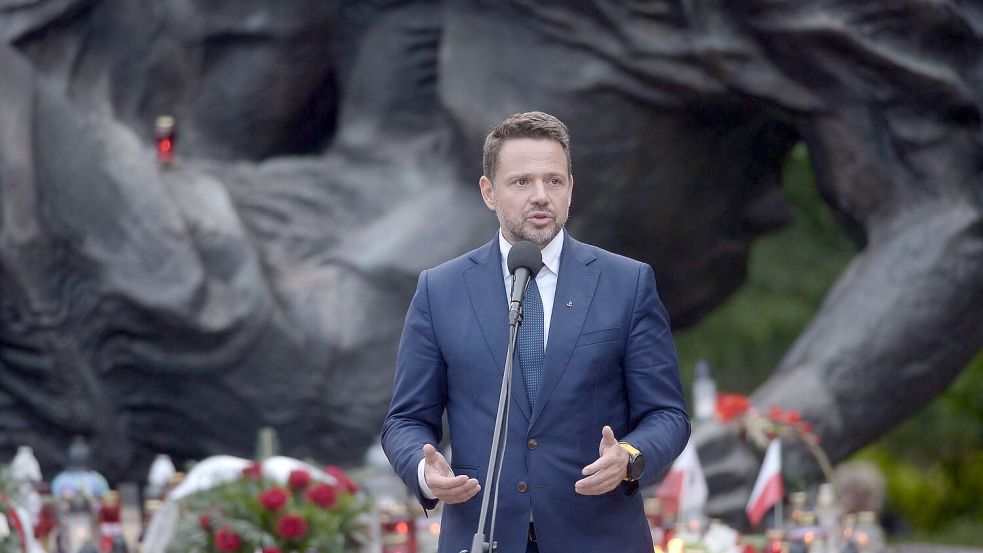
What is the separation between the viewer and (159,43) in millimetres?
6801

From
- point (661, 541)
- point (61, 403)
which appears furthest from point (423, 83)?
point (661, 541)

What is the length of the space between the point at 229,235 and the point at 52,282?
1.90ft

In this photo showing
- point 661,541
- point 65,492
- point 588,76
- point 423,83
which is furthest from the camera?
point 423,83

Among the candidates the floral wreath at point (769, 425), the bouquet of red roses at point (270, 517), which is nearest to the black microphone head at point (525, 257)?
the bouquet of red roses at point (270, 517)

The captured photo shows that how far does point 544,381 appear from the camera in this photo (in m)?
2.81

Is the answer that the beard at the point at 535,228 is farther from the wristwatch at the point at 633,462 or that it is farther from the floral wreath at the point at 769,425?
the floral wreath at the point at 769,425

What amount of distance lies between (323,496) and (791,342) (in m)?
6.28

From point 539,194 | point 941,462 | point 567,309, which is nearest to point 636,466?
point 567,309

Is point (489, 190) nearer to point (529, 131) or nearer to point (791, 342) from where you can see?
point (529, 131)

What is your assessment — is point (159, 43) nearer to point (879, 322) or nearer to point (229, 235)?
point (229, 235)

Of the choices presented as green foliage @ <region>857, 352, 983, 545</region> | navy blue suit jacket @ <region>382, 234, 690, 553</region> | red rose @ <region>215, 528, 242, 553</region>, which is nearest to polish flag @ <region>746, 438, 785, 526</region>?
red rose @ <region>215, 528, 242, 553</region>

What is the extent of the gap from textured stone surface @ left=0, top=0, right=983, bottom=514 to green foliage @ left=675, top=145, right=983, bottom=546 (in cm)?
433

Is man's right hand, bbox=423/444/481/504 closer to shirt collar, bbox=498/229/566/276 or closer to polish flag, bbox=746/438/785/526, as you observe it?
shirt collar, bbox=498/229/566/276

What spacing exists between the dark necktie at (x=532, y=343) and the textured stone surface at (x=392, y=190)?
10.4ft
